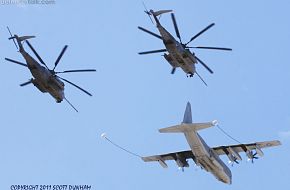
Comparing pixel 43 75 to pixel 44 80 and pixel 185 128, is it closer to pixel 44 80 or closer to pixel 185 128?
pixel 44 80

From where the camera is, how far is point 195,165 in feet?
252

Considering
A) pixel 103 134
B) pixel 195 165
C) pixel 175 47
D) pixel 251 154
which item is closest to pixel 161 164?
pixel 195 165

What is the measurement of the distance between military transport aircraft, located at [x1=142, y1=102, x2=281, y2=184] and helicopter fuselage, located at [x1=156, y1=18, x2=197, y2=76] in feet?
19.5

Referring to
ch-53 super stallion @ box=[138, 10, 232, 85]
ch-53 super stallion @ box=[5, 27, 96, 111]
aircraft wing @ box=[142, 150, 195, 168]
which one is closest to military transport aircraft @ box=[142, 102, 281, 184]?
aircraft wing @ box=[142, 150, 195, 168]

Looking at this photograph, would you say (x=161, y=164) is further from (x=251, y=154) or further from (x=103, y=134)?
(x=103, y=134)

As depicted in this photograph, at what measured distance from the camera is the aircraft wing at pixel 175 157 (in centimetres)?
8119

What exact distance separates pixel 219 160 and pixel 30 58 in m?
26.9

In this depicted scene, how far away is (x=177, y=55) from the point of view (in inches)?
2298

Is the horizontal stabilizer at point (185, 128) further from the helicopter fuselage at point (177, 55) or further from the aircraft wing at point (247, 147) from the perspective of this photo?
the aircraft wing at point (247, 147)

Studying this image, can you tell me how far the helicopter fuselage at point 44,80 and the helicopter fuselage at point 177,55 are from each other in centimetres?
978

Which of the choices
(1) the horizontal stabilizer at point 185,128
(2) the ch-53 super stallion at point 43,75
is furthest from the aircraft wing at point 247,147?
(2) the ch-53 super stallion at point 43,75

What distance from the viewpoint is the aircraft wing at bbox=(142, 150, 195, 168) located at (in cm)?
8119

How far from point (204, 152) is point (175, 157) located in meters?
12.3

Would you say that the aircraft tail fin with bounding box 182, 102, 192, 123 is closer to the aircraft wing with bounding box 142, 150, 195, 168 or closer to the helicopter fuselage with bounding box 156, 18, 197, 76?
the aircraft wing with bounding box 142, 150, 195, 168
